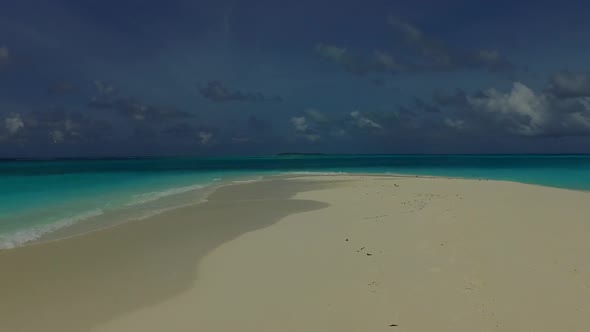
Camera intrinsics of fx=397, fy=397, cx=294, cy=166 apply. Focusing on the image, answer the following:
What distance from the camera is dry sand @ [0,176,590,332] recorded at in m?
5.09

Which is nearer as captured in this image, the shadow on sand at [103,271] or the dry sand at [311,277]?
the dry sand at [311,277]

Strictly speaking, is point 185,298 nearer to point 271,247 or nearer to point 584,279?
point 271,247

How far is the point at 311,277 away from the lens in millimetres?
6742

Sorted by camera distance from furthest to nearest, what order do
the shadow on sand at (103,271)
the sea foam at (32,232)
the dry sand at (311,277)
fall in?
Result: the sea foam at (32,232) → the shadow on sand at (103,271) → the dry sand at (311,277)

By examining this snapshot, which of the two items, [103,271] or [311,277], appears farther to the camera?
[103,271]

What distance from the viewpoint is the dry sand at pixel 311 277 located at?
16.7 ft

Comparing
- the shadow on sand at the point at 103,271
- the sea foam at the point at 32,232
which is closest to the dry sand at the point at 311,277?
the shadow on sand at the point at 103,271

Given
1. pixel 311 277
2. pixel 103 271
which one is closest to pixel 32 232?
pixel 103 271

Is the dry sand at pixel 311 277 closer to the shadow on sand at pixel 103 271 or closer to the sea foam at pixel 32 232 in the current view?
the shadow on sand at pixel 103 271

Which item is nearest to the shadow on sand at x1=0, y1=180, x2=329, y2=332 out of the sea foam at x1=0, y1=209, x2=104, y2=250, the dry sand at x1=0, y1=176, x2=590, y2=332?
the dry sand at x1=0, y1=176, x2=590, y2=332

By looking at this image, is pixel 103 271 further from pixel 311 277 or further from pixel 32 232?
pixel 32 232

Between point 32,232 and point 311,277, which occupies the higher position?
point 311,277

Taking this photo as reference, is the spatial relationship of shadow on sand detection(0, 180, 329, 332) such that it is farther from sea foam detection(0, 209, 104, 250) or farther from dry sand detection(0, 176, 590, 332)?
sea foam detection(0, 209, 104, 250)

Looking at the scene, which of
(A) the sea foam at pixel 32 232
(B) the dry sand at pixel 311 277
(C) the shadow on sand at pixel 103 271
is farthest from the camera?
(A) the sea foam at pixel 32 232
